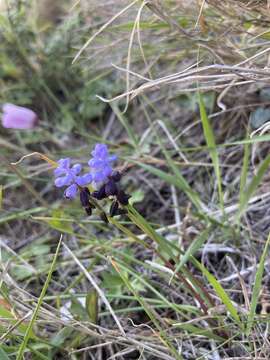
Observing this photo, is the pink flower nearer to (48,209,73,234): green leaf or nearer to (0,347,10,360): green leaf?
(48,209,73,234): green leaf

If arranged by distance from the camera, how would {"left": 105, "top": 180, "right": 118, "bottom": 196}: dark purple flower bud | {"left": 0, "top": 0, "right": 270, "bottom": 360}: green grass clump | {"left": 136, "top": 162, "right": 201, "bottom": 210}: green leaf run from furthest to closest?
{"left": 136, "top": 162, "right": 201, "bottom": 210}: green leaf
{"left": 0, "top": 0, "right": 270, "bottom": 360}: green grass clump
{"left": 105, "top": 180, "right": 118, "bottom": 196}: dark purple flower bud

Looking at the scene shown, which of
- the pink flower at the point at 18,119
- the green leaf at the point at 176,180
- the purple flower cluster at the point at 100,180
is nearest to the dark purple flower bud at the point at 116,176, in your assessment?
the purple flower cluster at the point at 100,180

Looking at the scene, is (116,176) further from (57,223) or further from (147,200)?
(147,200)

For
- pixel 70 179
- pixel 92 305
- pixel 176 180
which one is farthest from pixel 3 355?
pixel 176 180

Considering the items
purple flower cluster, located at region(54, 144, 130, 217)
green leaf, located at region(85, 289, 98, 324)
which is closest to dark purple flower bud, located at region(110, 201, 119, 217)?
purple flower cluster, located at region(54, 144, 130, 217)

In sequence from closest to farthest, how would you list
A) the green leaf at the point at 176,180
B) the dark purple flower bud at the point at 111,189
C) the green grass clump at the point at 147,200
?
1. the dark purple flower bud at the point at 111,189
2. the green grass clump at the point at 147,200
3. the green leaf at the point at 176,180

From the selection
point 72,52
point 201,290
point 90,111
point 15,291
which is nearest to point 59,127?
point 90,111

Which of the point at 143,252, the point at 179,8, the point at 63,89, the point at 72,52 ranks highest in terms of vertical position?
the point at 179,8

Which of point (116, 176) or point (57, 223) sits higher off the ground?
point (116, 176)

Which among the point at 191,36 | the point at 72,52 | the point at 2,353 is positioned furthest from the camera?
the point at 72,52

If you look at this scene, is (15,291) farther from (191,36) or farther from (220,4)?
(220,4)

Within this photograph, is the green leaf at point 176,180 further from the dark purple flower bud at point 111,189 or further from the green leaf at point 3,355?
the green leaf at point 3,355
